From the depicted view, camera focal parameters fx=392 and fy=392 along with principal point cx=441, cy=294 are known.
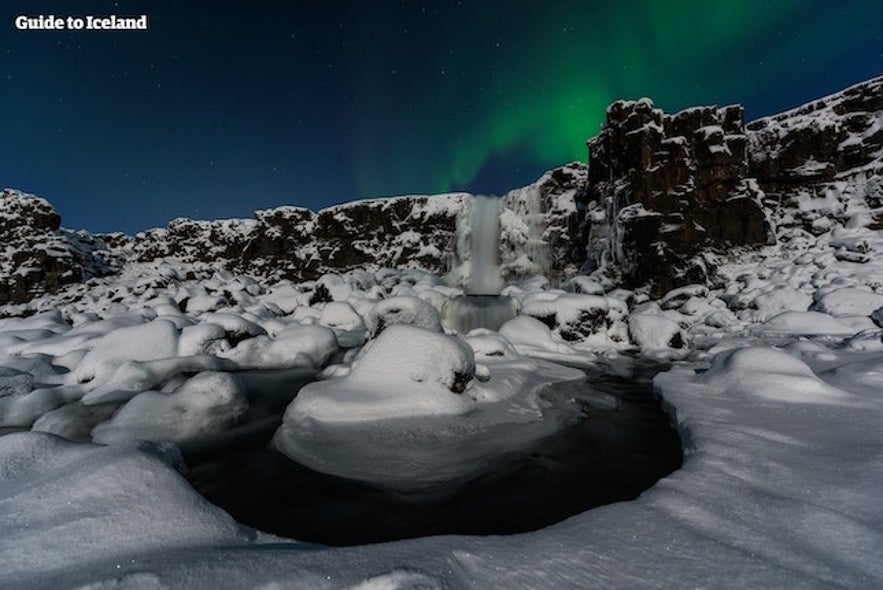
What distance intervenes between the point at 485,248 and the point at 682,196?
21.9 m

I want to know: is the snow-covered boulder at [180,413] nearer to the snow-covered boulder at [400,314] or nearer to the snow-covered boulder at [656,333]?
the snow-covered boulder at [400,314]

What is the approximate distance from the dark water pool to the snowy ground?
384 mm

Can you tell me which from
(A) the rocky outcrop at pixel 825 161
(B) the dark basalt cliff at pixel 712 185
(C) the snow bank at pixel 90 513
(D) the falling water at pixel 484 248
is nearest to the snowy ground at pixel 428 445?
(C) the snow bank at pixel 90 513

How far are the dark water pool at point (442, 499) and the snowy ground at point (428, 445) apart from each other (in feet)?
1.26

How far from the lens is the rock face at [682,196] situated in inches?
942

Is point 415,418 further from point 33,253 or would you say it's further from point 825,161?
point 33,253

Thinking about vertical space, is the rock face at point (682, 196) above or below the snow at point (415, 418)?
above

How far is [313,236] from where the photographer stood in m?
57.1

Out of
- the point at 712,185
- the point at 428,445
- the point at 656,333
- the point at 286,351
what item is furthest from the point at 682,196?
the point at 428,445

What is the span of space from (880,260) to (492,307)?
744 inches

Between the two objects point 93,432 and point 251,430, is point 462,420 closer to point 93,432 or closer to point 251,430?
point 251,430

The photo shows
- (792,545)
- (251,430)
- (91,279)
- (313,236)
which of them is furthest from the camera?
(313,236)

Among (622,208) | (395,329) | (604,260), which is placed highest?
(622,208)

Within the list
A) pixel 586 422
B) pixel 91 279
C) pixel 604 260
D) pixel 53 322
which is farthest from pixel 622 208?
pixel 91 279
